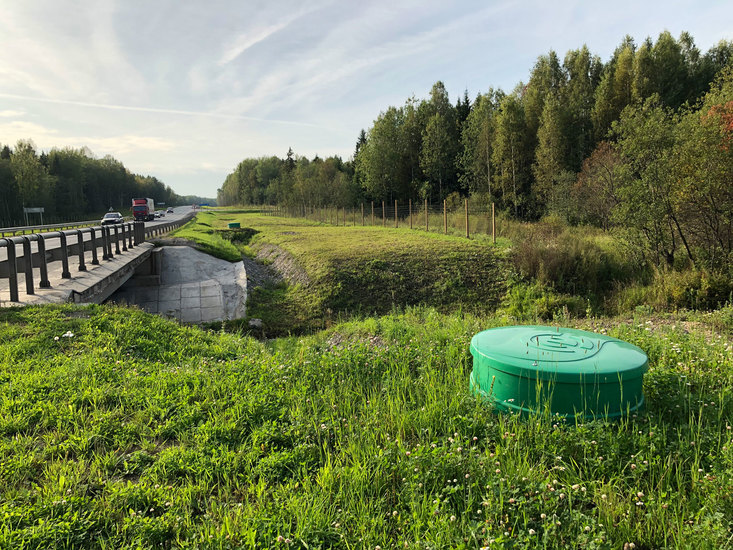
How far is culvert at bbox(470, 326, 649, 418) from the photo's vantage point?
11.9ft

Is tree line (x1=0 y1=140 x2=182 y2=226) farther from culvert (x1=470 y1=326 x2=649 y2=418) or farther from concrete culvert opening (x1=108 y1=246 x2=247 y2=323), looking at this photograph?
culvert (x1=470 y1=326 x2=649 y2=418)

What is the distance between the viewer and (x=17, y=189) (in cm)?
6275

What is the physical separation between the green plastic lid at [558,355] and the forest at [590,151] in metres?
10.9

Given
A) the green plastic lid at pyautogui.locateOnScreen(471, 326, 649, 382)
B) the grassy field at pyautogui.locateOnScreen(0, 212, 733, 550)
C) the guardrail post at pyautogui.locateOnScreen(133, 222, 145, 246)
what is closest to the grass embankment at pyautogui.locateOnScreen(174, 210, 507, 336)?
the guardrail post at pyautogui.locateOnScreen(133, 222, 145, 246)

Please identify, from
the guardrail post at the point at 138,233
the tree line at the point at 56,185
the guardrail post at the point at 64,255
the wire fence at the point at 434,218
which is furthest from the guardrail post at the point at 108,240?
the tree line at the point at 56,185

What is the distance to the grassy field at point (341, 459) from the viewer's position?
271 cm

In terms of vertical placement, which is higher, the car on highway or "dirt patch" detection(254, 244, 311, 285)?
the car on highway

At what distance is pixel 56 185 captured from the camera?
74.0 m

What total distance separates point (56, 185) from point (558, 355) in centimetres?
8901

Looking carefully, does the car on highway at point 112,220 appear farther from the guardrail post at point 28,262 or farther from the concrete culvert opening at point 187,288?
the guardrail post at point 28,262

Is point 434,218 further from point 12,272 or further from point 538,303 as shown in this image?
point 12,272

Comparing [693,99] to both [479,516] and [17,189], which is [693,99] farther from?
[17,189]

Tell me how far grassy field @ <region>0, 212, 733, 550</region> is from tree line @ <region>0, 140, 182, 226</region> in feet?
238

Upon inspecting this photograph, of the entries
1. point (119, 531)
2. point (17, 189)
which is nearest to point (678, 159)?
point (119, 531)
